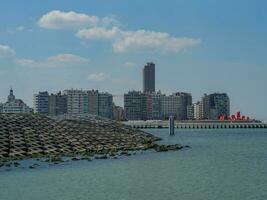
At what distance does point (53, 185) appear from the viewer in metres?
49.0

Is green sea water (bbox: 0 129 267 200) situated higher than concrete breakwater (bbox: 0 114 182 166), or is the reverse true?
concrete breakwater (bbox: 0 114 182 166)

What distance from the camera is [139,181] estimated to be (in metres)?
51.8

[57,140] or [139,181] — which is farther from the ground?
[57,140]

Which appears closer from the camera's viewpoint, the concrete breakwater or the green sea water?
the green sea water

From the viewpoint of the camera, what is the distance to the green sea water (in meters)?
43.5

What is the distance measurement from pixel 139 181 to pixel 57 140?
139ft

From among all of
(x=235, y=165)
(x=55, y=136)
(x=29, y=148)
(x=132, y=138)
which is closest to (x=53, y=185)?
(x=235, y=165)

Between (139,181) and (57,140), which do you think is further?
(57,140)

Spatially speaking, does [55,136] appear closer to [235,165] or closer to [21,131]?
[21,131]

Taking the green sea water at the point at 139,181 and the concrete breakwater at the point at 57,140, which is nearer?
the green sea water at the point at 139,181

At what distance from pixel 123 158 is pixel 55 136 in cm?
2235

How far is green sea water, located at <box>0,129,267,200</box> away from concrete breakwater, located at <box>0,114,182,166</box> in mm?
11340

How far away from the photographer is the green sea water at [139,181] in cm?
4347

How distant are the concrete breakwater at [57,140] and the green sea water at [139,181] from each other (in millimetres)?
11340
